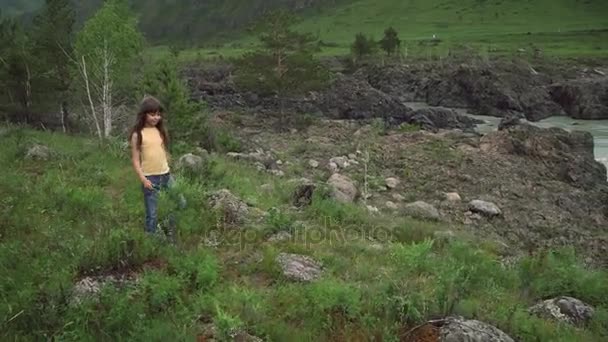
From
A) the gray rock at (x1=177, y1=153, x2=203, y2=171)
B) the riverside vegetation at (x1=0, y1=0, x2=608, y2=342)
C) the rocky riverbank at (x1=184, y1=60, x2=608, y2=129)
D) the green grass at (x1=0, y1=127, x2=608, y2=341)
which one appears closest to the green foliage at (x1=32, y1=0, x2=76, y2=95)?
the riverside vegetation at (x1=0, y1=0, x2=608, y2=342)

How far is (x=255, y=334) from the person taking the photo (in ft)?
21.9

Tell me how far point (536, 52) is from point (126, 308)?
95.2m

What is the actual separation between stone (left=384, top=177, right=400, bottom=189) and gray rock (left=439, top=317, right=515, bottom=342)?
671 inches

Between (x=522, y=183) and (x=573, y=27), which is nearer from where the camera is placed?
(x=522, y=183)

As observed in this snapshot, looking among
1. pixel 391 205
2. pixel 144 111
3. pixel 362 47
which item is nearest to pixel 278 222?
pixel 144 111

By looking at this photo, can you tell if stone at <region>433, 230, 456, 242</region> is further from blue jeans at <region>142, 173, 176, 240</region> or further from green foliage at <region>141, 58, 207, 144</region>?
green foliage at <region>141, 58, 207, 144</region>

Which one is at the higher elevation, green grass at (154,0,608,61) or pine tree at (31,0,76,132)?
pine tree at (31,0,76,132)

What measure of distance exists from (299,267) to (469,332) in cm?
292

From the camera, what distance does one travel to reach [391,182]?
24.2 m

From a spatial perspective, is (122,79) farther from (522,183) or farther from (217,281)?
(217,281)

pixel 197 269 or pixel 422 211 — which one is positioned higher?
pixel 197 269

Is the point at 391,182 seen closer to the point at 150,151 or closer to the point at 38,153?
the point at 38,153

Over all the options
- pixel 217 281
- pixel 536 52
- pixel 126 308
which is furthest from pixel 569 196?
pixel 536 52

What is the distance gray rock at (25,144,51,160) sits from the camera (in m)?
14.8
